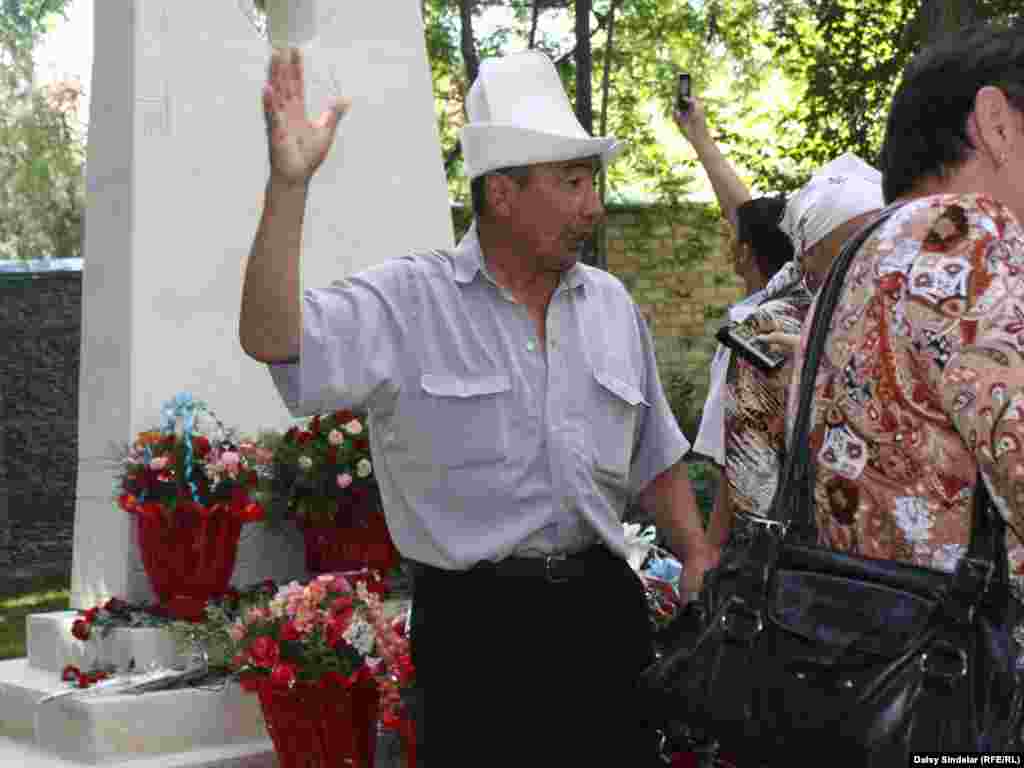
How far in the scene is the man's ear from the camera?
221 cm

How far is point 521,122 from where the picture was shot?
3600 millimetres

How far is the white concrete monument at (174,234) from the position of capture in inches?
251

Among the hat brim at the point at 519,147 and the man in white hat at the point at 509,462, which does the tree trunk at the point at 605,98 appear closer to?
the hat brim at the point at 519,147

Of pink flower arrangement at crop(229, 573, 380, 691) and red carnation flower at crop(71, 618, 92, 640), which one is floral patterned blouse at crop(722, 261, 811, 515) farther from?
red carnation flower at crop(71, 618, 92, 640)

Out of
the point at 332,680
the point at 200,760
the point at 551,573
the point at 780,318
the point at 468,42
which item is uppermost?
the point at 468,42

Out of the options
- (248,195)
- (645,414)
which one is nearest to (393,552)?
(248,195)

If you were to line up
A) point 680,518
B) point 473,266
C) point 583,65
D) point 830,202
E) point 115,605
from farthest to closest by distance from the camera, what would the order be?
point 583,65 → point 115,605 → point 680,518 → point 830,202 → point 473,266

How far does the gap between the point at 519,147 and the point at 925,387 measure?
5.46ft

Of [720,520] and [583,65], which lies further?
[583,65]

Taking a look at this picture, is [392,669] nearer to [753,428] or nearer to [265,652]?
[265,652]

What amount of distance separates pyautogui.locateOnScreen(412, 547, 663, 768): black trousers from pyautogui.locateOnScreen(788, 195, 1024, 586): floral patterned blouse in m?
1.27

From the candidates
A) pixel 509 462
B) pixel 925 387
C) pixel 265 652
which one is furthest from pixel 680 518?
pixel 925 387

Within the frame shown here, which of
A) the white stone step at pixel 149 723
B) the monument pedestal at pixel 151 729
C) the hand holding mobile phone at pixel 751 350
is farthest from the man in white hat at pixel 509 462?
the white stone step at pixel 149 723

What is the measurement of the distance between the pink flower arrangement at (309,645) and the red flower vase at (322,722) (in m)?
0.04
